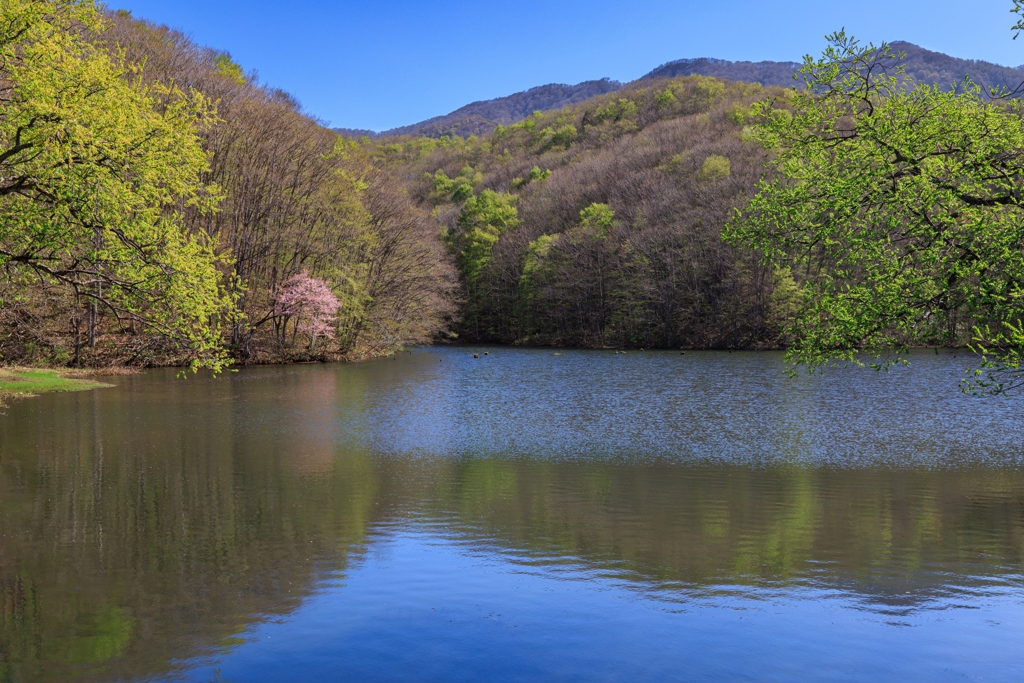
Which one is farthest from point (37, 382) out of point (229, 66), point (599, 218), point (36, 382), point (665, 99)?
point (665, 99)

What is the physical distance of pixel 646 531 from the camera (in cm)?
1202

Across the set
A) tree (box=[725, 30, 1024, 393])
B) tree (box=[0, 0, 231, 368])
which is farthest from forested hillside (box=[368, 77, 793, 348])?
tree (box=[0, 0, 231, 368])

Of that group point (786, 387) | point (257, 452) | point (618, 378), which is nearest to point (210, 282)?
point (257, 452)

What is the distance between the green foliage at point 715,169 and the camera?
75.5 meters

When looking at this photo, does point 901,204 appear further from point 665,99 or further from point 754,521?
point 665,99

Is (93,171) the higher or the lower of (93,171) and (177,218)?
the higher

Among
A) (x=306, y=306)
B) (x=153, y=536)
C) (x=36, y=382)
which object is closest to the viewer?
(x=153, y=536)

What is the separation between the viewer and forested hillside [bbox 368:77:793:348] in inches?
2726

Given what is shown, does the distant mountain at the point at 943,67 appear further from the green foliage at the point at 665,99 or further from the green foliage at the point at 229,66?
the green foliage at the point at 229,66

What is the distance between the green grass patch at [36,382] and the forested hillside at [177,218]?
190 cm

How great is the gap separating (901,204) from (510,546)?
8.22m

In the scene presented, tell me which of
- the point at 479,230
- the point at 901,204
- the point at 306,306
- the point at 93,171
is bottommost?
the point at 306,306

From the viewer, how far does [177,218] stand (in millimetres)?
16344

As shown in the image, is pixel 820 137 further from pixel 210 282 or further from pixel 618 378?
pixel 618 378
